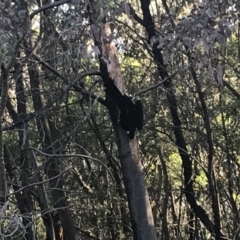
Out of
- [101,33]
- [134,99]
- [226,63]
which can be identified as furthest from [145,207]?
[226,63]

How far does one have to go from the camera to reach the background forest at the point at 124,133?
5.55 meters

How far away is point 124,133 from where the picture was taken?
5.79 m

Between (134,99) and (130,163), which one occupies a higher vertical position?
(134,99)

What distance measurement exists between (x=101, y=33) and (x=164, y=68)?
3.05m

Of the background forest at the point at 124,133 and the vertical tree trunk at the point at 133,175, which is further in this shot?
the vertical tree trunk at the point at 133,175

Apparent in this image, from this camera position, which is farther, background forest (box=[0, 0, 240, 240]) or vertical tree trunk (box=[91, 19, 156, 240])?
vertical tree trunk (box=[91, 19, 156, 240])

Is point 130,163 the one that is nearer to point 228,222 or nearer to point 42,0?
point 42,0

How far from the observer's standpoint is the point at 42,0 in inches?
241

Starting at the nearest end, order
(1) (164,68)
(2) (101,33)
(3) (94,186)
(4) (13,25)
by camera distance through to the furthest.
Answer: (4) (13,25), (2) (101,33), (1) (164,68), (3) (94,186)

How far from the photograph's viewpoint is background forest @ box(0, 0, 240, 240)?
5555mm

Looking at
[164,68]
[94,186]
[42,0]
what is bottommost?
[94,186]

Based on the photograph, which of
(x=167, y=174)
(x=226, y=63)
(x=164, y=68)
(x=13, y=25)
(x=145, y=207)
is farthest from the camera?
(x=167, y=174)

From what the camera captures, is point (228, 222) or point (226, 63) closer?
point (226, 63)

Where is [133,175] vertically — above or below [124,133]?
below
